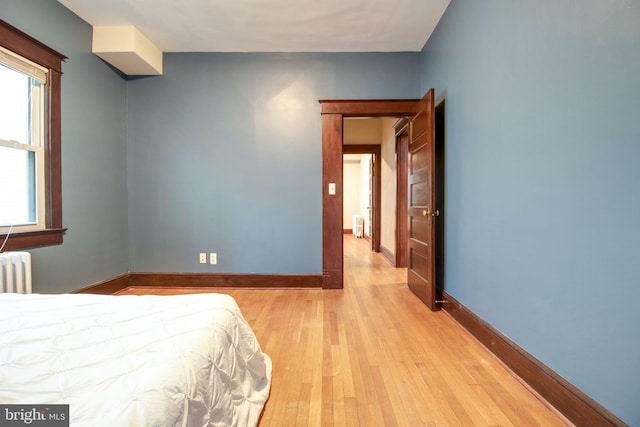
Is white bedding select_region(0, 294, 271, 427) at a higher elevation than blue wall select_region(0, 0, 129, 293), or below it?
below

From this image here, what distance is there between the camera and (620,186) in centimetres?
110

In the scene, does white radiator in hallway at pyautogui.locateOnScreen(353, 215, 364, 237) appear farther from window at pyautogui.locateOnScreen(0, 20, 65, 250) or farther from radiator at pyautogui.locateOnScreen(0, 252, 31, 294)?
radiator at pyautogui.locateOnScreen(0, 252, 31, 294)

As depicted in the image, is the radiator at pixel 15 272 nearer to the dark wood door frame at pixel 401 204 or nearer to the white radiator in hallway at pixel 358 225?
the dark wood door frame at pixel 401 204

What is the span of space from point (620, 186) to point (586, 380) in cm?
83

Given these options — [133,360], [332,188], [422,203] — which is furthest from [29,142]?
[422,203]

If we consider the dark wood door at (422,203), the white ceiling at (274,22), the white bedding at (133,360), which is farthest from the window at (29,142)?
the dark wood door at (422,203)

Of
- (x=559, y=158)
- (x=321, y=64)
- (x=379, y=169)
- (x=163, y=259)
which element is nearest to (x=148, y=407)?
(x=559, y=158)

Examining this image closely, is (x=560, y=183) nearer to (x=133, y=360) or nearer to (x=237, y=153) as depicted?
(x=133, y=360)

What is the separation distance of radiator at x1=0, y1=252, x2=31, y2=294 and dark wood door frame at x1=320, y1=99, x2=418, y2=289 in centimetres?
254

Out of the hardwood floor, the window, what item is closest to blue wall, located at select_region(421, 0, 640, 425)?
the hardwood floor

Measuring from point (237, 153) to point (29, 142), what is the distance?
5.74 ft

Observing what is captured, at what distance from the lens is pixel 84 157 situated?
Result: 2.80 meters

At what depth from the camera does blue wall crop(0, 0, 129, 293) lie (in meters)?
2.41

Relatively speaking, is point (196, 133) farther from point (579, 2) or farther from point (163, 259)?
point (579, 2)
